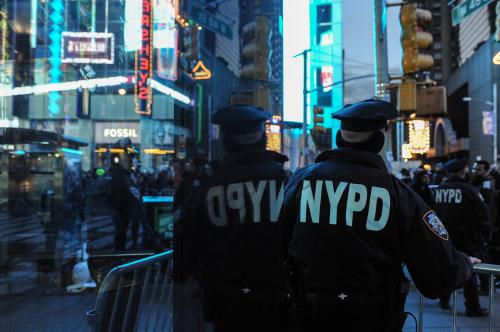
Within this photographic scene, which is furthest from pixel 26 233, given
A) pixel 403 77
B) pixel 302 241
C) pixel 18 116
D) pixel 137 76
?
pixel 302 241

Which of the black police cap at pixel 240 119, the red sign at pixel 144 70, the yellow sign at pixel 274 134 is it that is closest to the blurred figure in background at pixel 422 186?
the yellow sign at pixel 274 134

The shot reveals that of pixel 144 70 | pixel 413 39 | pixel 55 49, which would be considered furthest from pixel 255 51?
pixel 144 70

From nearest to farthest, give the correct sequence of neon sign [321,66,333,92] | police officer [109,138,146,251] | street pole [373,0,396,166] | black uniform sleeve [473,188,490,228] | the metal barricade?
the metal barricade → black uniform sleeve [473,188,490,228] → street pole [373,0,396,166] → police officer [109,138,146,251] → neon sign [321,66,333,92]

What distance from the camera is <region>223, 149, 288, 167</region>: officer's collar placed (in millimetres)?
1655

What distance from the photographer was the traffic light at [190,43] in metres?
1.70

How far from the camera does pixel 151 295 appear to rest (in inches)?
117

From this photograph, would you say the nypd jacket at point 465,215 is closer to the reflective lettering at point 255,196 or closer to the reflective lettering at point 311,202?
the reflective lettering at point 311,202

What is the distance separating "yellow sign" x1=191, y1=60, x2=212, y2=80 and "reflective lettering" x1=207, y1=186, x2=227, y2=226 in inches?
15.8

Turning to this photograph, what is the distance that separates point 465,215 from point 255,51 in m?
5.16

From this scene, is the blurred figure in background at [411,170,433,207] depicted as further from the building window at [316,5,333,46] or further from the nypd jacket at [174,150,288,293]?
the nypd jacket at [174,150,288,293]

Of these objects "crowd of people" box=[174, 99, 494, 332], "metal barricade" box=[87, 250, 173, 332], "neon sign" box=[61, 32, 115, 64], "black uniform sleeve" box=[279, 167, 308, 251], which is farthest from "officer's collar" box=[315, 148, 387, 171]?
"neon sign" box=[61, 32, 115, 64]

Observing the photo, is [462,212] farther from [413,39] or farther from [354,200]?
[354,200]

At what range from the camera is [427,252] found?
6.09 feet

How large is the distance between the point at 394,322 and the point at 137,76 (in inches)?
553
